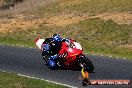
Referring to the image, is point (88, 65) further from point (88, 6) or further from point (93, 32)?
point (88, 6)

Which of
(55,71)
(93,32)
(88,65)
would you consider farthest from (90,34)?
(88,65)

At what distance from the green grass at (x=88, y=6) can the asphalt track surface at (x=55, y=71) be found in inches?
920

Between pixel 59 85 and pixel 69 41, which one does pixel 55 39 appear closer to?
pixel 69 41

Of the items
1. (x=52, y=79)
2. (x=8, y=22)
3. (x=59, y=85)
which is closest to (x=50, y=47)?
(x=52, y=79)

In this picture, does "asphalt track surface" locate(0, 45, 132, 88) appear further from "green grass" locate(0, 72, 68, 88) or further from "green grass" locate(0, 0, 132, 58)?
"green grass" locate(0, 0, 132, 58)

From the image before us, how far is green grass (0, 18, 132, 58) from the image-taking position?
2964 centimetres

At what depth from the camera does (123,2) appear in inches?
1949

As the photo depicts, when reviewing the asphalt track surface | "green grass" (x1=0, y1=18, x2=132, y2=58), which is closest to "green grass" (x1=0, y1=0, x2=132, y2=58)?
"green grass" (x1=0, y1=18, x2=132, y2=58)

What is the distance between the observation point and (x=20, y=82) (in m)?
15.3

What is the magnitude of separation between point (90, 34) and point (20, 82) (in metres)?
19.6

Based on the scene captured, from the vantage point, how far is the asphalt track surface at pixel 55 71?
651 inches

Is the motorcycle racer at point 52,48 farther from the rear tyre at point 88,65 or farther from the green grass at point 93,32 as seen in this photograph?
the green grass at point 93,32

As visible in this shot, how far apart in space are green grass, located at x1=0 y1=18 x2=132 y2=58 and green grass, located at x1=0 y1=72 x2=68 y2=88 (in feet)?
36.5

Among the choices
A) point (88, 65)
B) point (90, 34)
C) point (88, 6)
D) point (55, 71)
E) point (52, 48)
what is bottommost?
point (88, 6)
